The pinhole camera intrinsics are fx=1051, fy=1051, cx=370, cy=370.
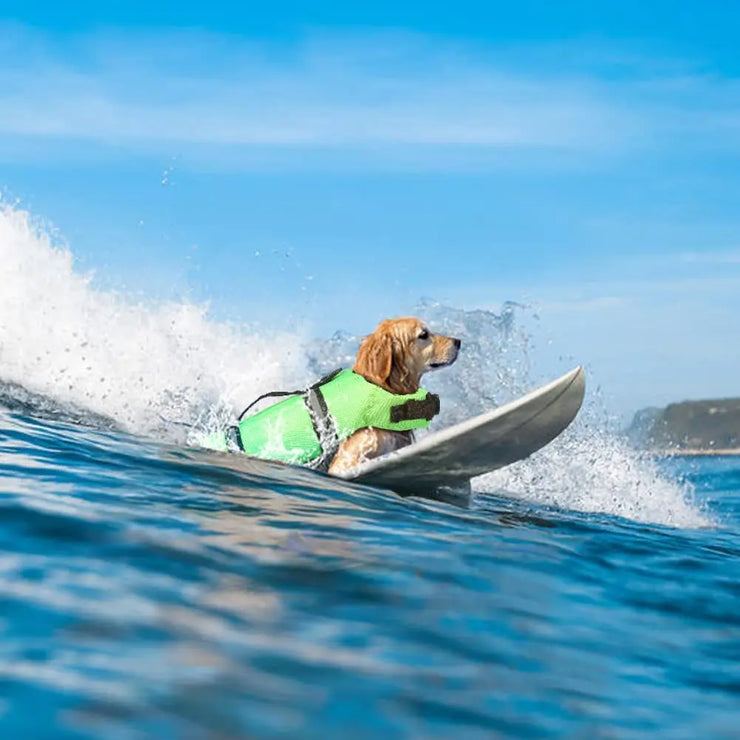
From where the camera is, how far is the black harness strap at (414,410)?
9.20m

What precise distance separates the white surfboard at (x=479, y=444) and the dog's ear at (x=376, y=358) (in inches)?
29.1

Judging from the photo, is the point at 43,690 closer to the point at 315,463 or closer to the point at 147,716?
the point at 147,716

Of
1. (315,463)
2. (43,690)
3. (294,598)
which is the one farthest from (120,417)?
(43,690)

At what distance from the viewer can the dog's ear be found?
929 cm

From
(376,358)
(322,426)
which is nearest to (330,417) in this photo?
(322,426)

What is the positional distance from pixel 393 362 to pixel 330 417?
2.49 feet

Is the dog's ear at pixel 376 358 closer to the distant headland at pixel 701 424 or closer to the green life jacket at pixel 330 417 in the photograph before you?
the green life jacket at pixel 330 417

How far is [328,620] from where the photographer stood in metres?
4.49

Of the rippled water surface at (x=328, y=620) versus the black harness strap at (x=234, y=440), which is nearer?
the rippled water surface at (x=328, y=620)

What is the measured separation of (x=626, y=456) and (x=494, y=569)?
1089cm

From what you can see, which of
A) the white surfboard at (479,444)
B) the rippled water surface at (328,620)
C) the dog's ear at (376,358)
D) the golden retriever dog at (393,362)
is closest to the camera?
the rippled water surface at (328,620)

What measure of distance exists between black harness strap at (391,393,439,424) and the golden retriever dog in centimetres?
15

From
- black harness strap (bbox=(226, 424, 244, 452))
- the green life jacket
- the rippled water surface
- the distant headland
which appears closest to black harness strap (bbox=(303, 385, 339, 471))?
the green life jacket

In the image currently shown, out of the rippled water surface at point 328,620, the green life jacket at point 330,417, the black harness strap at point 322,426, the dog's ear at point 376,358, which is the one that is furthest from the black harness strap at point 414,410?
the rippled water surface at point 328,620
